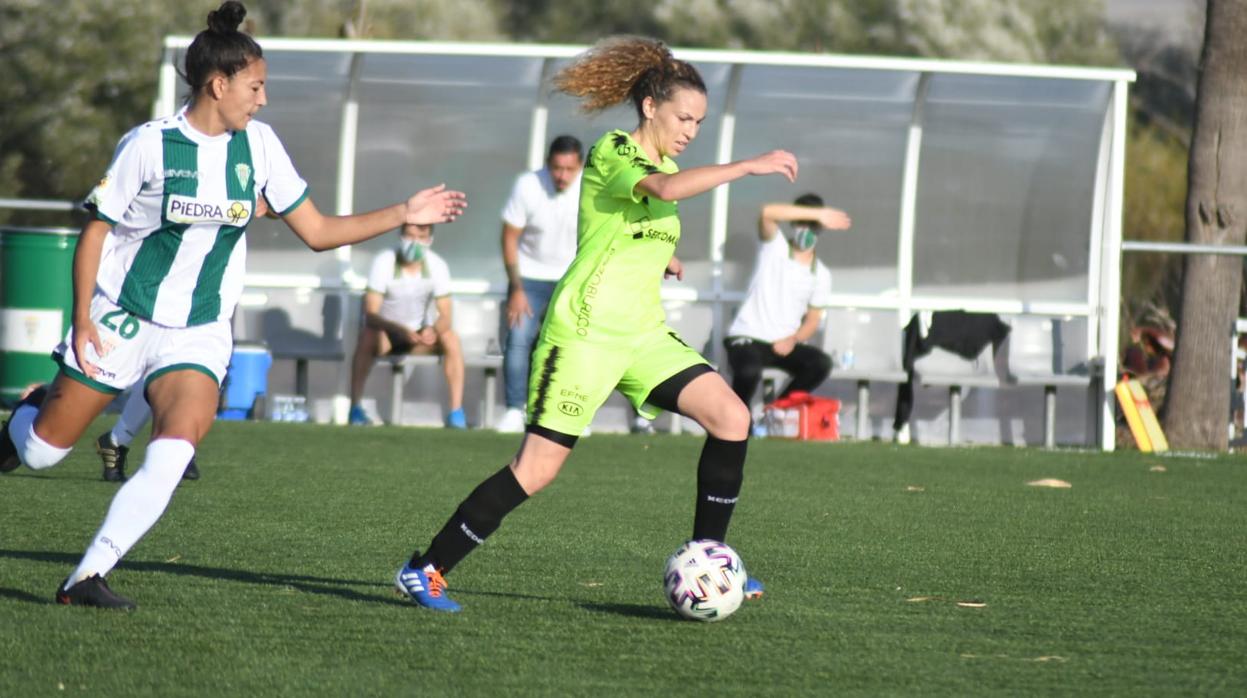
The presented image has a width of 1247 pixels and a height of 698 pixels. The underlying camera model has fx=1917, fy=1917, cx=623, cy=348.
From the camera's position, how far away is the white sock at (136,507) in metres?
5.36

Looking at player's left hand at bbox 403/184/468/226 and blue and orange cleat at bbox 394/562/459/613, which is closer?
blue and orange cleat at bbox 394/562/459/613

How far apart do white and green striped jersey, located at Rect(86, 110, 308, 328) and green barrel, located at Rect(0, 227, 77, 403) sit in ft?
30.1

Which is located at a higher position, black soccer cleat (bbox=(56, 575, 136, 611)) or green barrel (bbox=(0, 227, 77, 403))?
green barrel (bbox=(0, 227, 77, 403))

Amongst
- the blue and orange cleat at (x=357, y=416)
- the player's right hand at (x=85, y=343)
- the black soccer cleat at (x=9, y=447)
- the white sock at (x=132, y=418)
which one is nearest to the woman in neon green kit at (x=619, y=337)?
the player's right hand at (x=85, y=343)

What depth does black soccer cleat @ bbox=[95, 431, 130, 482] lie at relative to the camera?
9.09 metres

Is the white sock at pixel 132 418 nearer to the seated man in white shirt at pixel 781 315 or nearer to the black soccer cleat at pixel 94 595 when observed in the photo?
the black soccer cleat at pixel 94 595

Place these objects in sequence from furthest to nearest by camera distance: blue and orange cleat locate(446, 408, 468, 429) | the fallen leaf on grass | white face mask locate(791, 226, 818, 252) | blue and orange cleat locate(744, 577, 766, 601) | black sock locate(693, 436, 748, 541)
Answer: blue and orange cleat locate(446, 408, 468, 429) < white face mask locate(791, 226, 818, 252) < the fallen leaf on grass < blue and orange cleat locate(744, 577, 766, 601) < black sock locate(693, 436, 748, 541)

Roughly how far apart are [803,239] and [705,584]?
9.06m

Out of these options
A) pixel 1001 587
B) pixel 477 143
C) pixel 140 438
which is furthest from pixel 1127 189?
pixel 1001 587

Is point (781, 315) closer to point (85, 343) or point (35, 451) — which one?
point (35, 451)

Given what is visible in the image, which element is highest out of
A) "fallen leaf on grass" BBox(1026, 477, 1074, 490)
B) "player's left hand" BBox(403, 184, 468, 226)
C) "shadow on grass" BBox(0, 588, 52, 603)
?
"player's left hand" BBox(403, 184, 468, 226)

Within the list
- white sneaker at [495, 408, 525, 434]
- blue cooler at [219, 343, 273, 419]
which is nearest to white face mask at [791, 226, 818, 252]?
white sneaker at [495, 408, 525, 434]

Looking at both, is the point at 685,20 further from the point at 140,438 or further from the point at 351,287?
the point at 140,438

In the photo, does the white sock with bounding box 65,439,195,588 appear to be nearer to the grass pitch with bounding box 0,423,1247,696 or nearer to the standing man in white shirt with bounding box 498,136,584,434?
the grass pitch with bounding box 0,423,1247,696
